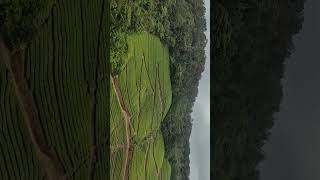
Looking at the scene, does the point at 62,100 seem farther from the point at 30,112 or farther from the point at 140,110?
the point at 140,110

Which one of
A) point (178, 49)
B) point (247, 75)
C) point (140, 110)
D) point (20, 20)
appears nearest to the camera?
point (20, 20)

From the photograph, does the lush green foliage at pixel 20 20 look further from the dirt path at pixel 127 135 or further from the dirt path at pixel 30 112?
the dirt path at pixel 127 135

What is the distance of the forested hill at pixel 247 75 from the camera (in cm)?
327

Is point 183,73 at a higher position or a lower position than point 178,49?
lower

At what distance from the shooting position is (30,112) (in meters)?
2.07

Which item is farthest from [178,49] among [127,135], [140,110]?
[127,135]

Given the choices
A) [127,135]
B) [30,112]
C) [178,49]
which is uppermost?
[178,49]

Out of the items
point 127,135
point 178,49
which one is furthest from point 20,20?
point 178,49

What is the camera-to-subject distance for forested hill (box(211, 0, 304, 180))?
3273 millimetres

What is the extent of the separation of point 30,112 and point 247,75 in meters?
1.64

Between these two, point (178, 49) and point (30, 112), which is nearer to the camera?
point (30, 112)

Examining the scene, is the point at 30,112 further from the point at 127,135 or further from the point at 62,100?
the point at 127,135

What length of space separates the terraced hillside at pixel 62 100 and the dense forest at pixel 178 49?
0.18m

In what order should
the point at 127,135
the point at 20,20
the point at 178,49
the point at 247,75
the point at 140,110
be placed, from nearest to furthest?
1. the point at 20,20
2. the point at 127,135
3. the point at 140,110
4. the point at 178,49
5. the point at 247,75
